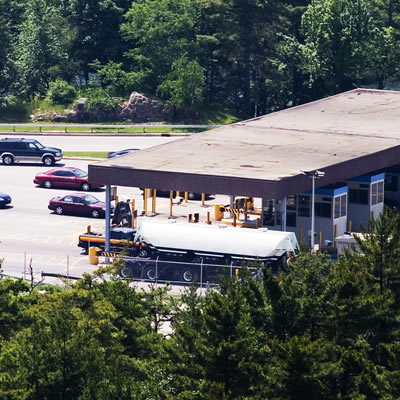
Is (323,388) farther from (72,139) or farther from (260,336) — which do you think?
(72,139)

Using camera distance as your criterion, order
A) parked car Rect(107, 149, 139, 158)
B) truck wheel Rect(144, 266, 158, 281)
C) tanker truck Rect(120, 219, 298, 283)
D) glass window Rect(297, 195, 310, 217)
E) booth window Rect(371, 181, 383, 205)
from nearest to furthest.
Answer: tanker truck Rect(120, 219, 298, 283)
truck wheel Rect(144, 266, 158, 281)
glass window Rect(297, 195, 310, 217)
booth window Rect(371, 181, 383, 205)
parked car Rect(107, 149, 139, 158)

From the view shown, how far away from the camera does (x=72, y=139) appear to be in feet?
350

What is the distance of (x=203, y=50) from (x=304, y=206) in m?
51.6

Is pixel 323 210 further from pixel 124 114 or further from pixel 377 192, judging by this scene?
pixel 124 114

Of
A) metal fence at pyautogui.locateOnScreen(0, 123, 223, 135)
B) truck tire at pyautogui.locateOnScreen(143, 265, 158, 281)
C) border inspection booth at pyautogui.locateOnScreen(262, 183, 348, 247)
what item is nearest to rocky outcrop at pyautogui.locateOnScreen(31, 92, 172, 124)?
metal fence at pyautogui.locateOnScreen(0, 123, 223, 135)

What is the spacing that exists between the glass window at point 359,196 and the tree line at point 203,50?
137 feet

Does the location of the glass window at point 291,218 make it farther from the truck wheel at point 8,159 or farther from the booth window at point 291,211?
the truck wheel at point 8,159

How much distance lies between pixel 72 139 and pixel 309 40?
23.5m

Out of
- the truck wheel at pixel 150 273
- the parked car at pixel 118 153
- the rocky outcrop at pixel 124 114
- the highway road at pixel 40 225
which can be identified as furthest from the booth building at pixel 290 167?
the rocky outcrop at pixel 124 114

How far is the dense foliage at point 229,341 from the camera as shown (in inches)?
1396

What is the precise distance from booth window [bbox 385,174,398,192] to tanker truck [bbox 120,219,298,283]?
67.9 ft

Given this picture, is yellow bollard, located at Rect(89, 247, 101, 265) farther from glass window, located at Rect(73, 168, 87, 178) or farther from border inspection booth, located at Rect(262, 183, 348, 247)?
glass window, located at Rect(73, 168, 87, 178)

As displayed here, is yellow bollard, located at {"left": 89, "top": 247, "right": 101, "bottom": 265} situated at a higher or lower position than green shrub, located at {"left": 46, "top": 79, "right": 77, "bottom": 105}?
lower

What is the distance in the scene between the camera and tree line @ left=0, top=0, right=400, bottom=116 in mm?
113562
